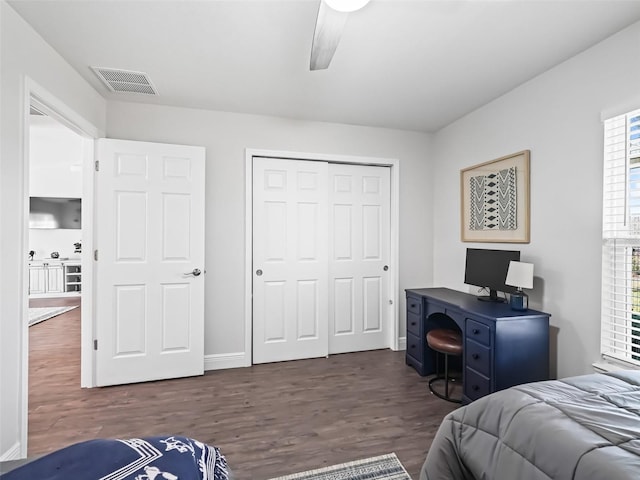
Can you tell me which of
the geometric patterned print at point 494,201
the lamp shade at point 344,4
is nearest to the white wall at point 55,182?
the lamp shade at point 344,4

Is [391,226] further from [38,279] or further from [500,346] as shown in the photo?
[38,279]

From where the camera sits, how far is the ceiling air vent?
7.75 ft

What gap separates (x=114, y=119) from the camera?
2.88 metres

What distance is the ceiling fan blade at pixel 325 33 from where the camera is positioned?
1.43 metres

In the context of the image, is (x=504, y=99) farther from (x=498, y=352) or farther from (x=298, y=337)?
(x=298, y=337)

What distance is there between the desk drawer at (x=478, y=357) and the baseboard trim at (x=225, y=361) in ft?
6.66

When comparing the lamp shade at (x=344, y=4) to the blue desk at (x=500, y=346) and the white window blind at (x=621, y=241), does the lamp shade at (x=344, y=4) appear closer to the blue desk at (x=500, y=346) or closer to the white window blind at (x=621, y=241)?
the white window blind at (x=621, y=241)

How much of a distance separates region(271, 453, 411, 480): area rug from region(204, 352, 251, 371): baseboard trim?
5.24 feet

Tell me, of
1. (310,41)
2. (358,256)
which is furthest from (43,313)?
(310,41)

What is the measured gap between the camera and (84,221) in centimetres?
272

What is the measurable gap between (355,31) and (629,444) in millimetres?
2188

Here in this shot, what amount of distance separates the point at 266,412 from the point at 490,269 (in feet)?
6.99

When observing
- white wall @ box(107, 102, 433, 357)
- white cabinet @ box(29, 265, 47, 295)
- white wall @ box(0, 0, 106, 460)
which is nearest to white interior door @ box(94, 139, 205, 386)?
white wall @ box(107, 102, 433, 357)

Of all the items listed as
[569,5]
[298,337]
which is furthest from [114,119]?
[569,5]
